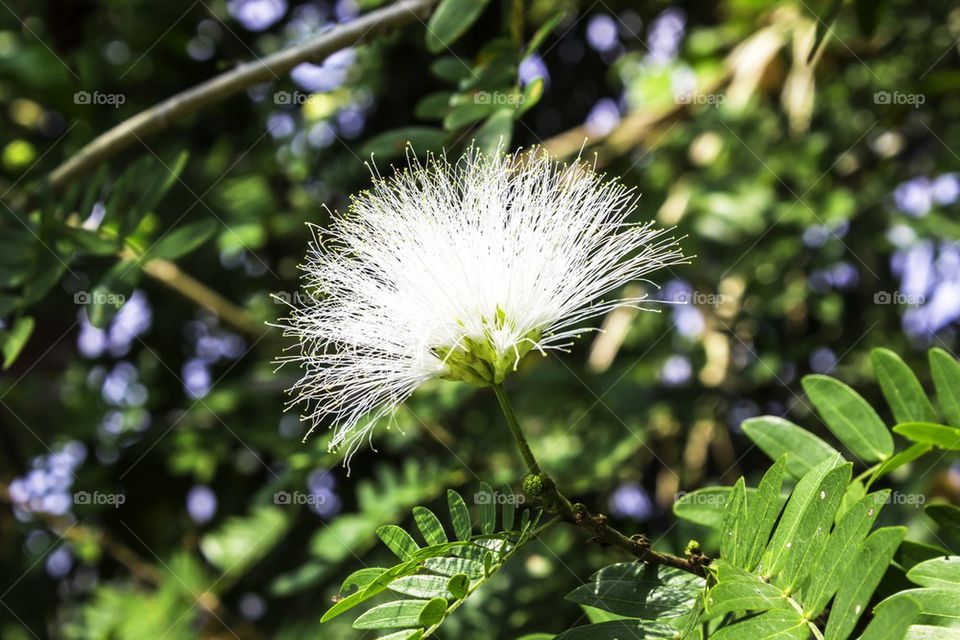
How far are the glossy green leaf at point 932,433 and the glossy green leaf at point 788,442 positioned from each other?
157 millimetres

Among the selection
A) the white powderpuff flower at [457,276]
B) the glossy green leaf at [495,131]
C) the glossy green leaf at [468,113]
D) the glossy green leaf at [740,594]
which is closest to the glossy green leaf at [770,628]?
the glossy green leaf at [740,594]

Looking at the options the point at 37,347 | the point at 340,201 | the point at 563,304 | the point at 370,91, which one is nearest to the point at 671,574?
the point at 563,304

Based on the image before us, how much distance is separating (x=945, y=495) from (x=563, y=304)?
6.96ft

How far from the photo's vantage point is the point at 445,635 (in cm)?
236

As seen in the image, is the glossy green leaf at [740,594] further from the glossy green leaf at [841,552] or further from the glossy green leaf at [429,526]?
the glossy green leaf at [429,526]

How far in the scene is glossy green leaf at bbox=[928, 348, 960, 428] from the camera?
1.38m

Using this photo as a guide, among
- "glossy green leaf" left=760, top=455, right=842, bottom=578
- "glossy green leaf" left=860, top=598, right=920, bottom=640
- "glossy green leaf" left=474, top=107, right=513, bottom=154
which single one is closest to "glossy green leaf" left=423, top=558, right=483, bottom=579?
"glossy green leaf" left=760, top=455, right=842, bottom=578

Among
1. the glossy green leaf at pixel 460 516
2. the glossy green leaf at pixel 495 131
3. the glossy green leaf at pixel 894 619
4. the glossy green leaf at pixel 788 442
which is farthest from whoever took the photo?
the glossy green leaf at pixel 495 131

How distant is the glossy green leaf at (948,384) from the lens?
1384 millimetres

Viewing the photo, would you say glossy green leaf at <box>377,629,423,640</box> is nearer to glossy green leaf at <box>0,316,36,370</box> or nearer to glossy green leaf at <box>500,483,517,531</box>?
glossy green leaf at <box>500,483,517,531</box>

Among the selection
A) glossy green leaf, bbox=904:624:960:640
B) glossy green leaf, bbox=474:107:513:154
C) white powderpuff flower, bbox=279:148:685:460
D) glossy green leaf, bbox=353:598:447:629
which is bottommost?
glossy green leaf, bbox=904:624:960:640

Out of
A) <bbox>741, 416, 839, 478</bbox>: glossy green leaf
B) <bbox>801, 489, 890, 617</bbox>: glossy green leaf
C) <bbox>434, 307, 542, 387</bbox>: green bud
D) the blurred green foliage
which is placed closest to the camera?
<bbox>801, 489, 890, 617</bbox>: glossy green leaf

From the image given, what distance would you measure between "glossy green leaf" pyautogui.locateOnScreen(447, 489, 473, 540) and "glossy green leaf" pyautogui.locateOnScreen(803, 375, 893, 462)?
1.99ft

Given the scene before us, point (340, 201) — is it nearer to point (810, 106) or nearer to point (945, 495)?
point (810, 106)
